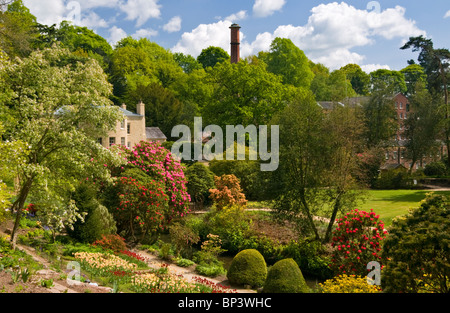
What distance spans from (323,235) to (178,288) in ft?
32.0

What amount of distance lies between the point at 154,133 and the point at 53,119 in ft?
125

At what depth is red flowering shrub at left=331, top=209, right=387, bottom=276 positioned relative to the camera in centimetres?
1427

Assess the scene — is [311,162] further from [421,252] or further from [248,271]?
[421,252]

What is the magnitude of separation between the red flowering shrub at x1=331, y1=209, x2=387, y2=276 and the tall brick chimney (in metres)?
44.0

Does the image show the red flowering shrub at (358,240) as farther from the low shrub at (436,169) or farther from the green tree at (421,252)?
the low shrub at (436,169)

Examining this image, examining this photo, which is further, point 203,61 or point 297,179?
point 203,61

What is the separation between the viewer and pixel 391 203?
108 feet

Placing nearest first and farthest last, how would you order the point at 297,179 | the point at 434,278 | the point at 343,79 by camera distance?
the point at 434,278 → the point at 297,179 → the point at 343,79

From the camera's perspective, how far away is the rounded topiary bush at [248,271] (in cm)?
1493

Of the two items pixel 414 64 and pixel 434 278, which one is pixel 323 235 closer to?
pixel 434 278

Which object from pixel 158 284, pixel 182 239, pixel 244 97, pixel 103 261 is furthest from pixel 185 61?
pixel 158 284

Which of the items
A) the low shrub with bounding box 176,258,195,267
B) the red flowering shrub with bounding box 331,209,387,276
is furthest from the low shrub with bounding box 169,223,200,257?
the red flowering shrub with bounding box 331,209,387,276
